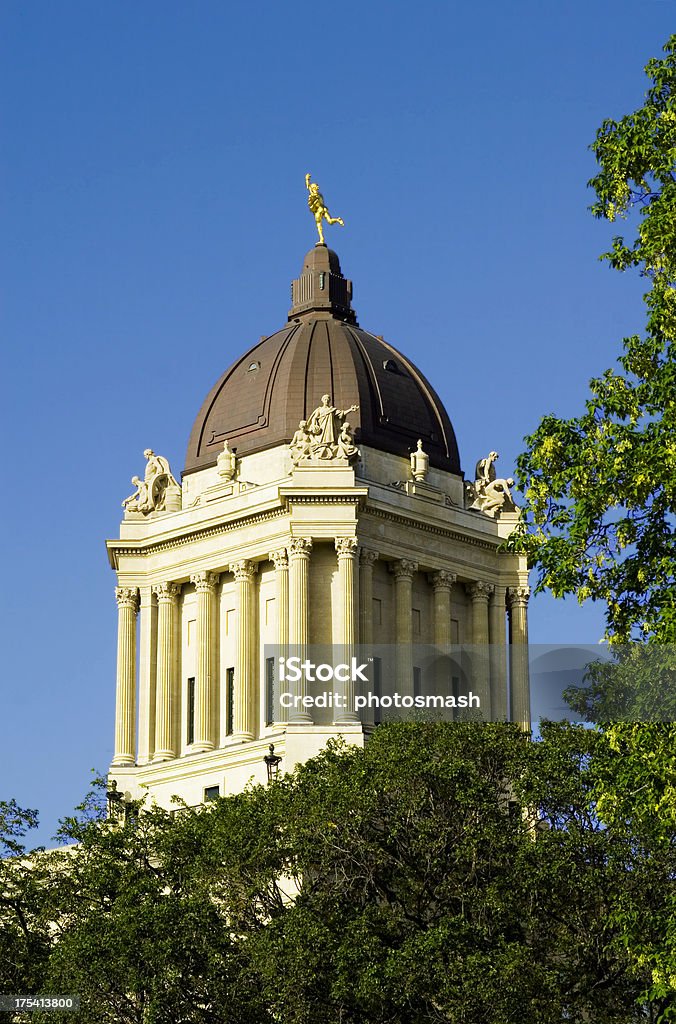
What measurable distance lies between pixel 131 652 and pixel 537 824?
3609 centimetres

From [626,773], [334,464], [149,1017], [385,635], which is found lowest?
[149,1017]

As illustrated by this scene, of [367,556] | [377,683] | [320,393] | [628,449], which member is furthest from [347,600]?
[628,449]

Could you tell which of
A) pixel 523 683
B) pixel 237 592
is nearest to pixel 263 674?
pixel 237 592

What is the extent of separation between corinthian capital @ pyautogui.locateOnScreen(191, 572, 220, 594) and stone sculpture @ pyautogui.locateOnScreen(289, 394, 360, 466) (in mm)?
6318

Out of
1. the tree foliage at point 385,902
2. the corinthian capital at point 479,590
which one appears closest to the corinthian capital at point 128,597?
the corinthian capital at point 479,590

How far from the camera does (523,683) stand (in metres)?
97.2

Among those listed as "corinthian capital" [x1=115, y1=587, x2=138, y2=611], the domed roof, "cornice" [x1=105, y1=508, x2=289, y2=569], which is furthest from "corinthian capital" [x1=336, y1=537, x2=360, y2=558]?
"corinthian capital" [x1=115, y1=587, x2=138, y2=611]

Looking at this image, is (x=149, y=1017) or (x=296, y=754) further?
(x=296, y=754)

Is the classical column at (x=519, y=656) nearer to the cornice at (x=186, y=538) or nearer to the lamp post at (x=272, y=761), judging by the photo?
the cornice at (x=186, y=538)

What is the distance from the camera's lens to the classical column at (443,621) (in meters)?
94.8

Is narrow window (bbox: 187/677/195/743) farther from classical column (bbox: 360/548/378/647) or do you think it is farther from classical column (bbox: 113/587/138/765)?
classical column (bbox: 360/548/378/647)

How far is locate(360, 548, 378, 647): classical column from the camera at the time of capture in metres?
91.7

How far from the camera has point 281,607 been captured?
3575 inches

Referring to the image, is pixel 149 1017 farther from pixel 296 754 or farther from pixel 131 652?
pixel 131 652
